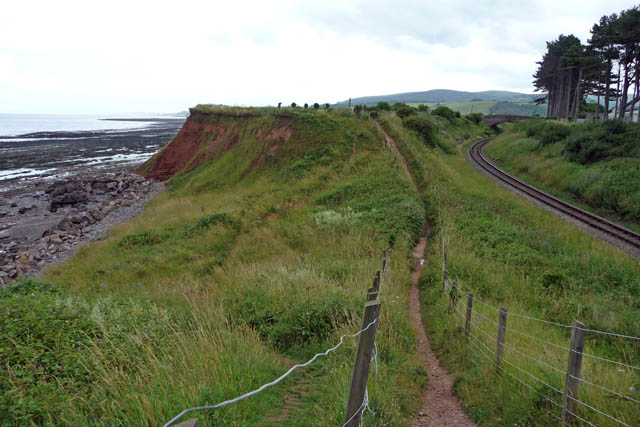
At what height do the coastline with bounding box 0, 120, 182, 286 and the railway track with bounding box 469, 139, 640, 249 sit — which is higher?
the railway track with bounding box 469, 139, 640, 249

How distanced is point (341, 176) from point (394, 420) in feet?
76.1

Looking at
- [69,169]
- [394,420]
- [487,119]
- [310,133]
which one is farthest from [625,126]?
[69,169]

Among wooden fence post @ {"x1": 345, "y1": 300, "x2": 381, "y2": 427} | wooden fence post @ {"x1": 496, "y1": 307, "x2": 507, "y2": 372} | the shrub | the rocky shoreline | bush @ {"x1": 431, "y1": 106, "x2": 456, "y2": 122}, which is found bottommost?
the rocky shoreline

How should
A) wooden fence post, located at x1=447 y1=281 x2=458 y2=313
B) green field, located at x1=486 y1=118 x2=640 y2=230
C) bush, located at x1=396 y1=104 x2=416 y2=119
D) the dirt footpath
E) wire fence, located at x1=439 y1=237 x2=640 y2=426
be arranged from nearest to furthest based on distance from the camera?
wire fence, located at x1=439 y1=237 x2=640 y2=426, the dirt footpath, wooden fence post, located at x1=447 y1=281 x2=458 y2=313, green field, located at x1=486 y1=118 x2=640 y2=230, bush, located at x1=396 y1=104 x2=416 y2=119

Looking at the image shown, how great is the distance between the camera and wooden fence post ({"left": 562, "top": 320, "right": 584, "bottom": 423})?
4.38m

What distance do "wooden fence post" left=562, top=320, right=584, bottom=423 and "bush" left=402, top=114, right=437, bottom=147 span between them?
4051 centimetres

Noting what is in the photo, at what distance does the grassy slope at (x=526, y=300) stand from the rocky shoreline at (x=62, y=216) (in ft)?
68.3

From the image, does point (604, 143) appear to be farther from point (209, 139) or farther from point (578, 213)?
point (209, 139)

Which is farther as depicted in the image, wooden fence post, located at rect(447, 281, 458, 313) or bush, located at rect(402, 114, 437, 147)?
bush, located at rect(402, 114, 437, 147)

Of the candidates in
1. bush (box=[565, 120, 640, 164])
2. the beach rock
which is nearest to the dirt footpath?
bush (box=[565, 120, 640, 164])

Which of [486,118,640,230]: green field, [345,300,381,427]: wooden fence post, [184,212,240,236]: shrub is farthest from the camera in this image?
[486,118,640,230]: green field

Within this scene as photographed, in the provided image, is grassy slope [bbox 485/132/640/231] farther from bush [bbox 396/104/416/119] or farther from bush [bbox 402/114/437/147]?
bush [bbox 396/104/416/119]

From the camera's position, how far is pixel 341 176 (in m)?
27.5

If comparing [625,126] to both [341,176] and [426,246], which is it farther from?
[426,246]
